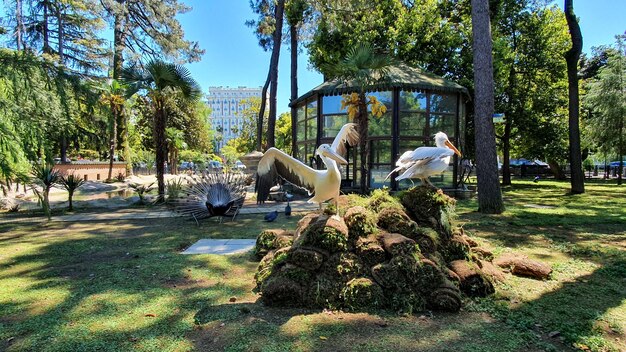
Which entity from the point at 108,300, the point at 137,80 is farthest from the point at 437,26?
the point at 108,300

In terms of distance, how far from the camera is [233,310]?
3488 mm

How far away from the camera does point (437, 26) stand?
1681 centimetres

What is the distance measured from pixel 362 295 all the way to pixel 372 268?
0.31 metres

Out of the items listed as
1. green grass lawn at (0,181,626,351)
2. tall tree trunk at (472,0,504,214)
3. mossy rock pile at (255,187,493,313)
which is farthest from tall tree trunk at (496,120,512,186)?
mossy rock pile at (255,187,493,313)

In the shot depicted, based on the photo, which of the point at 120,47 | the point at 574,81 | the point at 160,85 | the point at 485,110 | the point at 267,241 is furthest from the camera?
the point at 120,47

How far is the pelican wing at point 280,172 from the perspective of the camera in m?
4.23

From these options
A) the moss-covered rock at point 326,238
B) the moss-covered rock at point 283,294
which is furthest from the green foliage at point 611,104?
the moss-covered rock at point 283,294

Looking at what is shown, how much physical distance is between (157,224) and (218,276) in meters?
4.46

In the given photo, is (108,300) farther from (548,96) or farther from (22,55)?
(548,96)

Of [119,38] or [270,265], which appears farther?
[119,38]

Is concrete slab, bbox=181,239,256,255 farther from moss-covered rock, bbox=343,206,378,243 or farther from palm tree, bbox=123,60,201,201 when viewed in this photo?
A: palm tree, bbox=123,60,201,201

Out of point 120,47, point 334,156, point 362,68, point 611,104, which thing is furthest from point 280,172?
point 611,104

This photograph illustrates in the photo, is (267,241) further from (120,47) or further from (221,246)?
(120,47)

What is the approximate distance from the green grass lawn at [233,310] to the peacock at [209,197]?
7.16 feet
